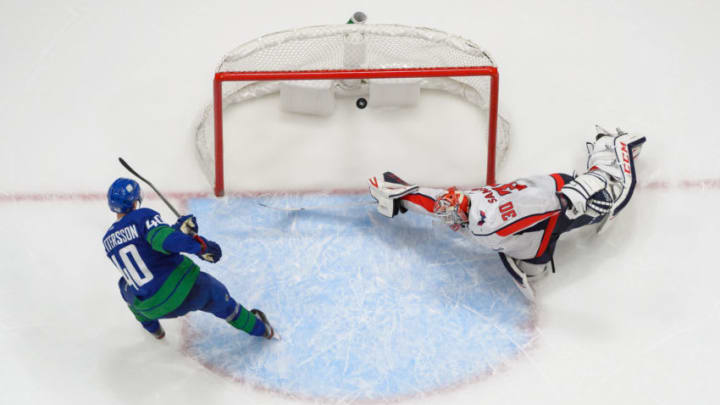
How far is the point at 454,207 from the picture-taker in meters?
3.19

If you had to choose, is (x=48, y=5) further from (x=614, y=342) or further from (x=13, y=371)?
(x=614, y=342)

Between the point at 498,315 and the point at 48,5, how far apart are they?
3.06 meters

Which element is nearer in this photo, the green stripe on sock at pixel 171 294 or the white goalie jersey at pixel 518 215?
the green stripe on sock at pixel 171 294

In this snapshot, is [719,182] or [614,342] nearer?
[614,342]

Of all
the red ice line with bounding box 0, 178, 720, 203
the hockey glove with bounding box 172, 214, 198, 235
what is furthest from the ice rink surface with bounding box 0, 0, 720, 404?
the hockey glove with bounding box 172, 214, 198, 235

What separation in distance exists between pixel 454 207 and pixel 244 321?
3.15ft

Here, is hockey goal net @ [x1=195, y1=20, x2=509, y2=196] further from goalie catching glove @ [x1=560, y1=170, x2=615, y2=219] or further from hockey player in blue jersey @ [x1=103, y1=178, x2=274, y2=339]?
hockey player in blue jersey @ [x1=103, y1=178, x2=274, y2=339]

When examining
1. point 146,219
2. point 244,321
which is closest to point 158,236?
point 146,219

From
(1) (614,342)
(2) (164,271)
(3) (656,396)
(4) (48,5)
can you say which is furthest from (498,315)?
(4) (48,5)

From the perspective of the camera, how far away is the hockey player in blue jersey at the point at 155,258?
2715 millimetres

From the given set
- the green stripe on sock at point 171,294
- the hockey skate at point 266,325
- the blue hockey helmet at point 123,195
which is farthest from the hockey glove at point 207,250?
the hockey skate at point 266,325

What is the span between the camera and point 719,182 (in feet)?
12.0

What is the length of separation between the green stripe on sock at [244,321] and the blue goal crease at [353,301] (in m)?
0.16

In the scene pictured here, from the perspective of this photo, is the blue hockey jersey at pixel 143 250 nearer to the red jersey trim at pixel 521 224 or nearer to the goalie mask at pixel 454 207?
the goalie mask at pixel 454 207
